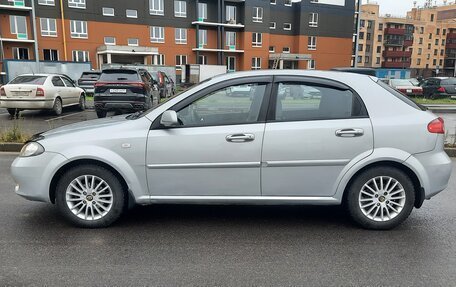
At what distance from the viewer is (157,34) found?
4844 centimetres

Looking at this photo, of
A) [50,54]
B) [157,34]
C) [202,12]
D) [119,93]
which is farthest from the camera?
[202,12]

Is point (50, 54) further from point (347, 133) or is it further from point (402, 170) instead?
point (402, 170)

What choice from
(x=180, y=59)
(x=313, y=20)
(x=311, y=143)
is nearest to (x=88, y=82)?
(x=311, y=143)

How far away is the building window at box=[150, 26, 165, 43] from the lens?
4812 centimetres

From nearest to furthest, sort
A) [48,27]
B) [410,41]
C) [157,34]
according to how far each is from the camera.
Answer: [48,27] < [157,34] < [410,41]

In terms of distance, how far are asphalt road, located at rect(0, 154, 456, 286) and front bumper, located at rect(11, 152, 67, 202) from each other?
41cm

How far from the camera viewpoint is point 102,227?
14.5ft

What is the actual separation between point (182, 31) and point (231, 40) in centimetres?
694

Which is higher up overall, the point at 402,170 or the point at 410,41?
A: the point at 410,41

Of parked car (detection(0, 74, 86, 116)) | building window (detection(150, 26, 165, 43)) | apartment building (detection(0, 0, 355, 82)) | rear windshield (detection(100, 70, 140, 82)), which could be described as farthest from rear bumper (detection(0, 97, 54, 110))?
building window (detection(150, 26, 165, 43))

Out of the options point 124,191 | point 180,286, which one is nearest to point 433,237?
point 180,286

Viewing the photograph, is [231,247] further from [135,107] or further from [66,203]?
[135,107]

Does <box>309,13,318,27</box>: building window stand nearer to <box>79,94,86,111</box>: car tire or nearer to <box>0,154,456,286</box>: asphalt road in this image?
<box>79,94,86,111</box>: car tire

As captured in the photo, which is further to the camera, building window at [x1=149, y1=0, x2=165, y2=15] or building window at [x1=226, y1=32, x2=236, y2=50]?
building window at [x1=226, y1=32, x2=236, y2=50]
